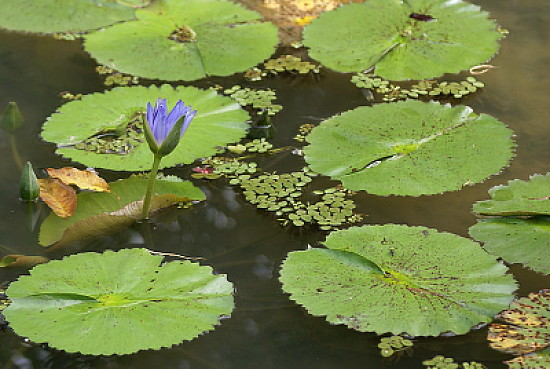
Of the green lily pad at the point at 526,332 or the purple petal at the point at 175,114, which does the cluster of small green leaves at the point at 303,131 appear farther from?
the green lily pad at the point at 526,332

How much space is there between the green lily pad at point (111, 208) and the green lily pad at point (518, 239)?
94 centimetres

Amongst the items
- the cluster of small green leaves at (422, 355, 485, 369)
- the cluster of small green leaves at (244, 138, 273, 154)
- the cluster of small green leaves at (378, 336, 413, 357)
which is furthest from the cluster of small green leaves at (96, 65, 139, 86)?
the cluster of small green leaves at (422, 355, 485, 369)

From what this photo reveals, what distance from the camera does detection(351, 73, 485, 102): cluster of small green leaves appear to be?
3.38 meters

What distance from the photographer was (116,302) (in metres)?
2.12

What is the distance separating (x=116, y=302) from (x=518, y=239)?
3.88 ft

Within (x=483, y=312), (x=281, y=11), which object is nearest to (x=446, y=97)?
(x=281, y=11)

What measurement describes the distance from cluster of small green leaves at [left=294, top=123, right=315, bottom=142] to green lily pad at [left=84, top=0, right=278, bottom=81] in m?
0.49

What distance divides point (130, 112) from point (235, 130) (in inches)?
16.3

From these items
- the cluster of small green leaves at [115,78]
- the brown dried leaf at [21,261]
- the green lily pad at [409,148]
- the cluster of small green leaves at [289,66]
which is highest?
the green lily pad at [409,148]

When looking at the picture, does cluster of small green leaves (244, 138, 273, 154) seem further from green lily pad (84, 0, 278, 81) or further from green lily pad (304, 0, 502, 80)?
green lily pad (304, 0, 502, 80)

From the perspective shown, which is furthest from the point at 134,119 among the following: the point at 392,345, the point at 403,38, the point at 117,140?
the point at 392,345

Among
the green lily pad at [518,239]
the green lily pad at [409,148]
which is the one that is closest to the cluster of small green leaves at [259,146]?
the green lily pad at [409,148]

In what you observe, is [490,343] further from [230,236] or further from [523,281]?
[230,236]

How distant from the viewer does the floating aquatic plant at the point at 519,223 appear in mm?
2363
